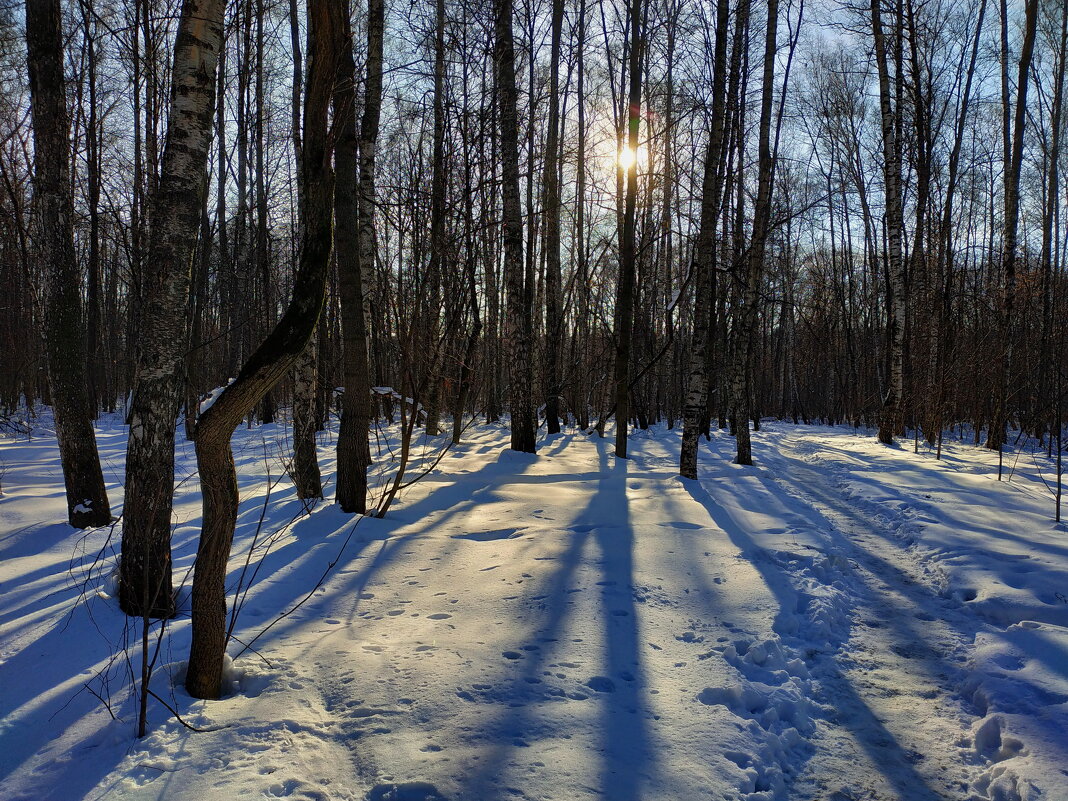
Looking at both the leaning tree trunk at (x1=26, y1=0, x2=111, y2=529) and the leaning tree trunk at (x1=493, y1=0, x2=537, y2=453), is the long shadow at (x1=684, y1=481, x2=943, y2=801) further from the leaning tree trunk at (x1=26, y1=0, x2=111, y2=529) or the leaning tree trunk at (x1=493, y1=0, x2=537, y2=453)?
the leaning tree trunk at (x1=26, y1=0, x2=111, y2=529)

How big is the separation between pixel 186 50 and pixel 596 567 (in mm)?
4025

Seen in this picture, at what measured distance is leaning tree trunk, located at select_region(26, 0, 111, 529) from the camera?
4664 mm

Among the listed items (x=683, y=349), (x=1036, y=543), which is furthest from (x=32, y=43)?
(x=683, y=349)

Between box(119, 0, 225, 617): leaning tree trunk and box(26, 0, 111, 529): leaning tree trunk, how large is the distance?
2526 millimetres

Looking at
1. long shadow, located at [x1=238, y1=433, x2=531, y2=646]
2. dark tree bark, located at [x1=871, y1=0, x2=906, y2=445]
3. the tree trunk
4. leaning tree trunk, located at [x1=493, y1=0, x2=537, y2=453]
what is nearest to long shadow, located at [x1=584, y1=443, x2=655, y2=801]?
long shadow, located at [x1=238, y1=433, x2=531, y2=646]

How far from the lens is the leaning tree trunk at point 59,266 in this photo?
466 centimetres

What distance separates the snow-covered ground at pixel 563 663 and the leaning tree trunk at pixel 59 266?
486 mm

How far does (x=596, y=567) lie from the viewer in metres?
4.17

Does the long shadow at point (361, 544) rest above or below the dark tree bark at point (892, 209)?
below

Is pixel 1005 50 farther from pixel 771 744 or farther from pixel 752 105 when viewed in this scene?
pixel 771 744

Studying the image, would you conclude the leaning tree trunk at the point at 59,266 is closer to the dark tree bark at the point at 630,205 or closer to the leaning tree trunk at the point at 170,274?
the leaning tree trunk at the point at 170,274

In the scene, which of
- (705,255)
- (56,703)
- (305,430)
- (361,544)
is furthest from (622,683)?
(705,255)

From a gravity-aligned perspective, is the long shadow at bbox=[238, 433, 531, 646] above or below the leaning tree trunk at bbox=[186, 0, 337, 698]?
below

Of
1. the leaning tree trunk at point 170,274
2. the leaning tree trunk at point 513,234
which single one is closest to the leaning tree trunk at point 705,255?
the leaning tree trunk at point 513,234
